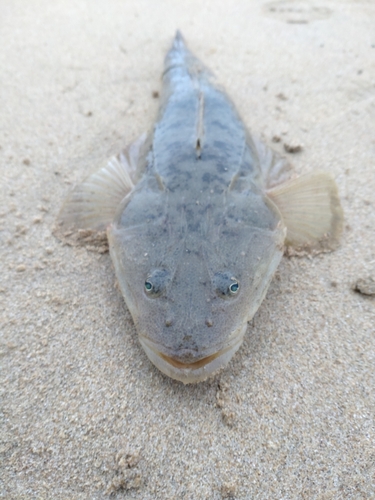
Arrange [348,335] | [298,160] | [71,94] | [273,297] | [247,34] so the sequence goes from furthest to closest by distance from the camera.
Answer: [247,34] → [71,94] → [298,160] → [273,297] → [348,335]

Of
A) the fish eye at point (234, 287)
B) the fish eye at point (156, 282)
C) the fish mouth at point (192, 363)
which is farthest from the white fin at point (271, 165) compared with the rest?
the fish mouth at point (192, 363)

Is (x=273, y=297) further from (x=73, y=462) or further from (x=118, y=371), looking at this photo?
(x=73, y=462)

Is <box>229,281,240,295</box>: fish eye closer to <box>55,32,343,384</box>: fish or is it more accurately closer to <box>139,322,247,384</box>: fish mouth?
<box>55,32,343,384</box>: fish

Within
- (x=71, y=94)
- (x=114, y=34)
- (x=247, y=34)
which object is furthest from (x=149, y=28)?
(x=71, y=94)

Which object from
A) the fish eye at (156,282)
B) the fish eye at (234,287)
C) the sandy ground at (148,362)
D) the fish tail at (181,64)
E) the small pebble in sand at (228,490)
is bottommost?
the small pebble in sand at (228,490)

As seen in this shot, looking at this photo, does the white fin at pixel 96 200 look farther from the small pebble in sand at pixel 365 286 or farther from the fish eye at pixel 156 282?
the small pebble in sand at pixel 365 286

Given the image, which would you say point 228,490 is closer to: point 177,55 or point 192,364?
point 192,364
